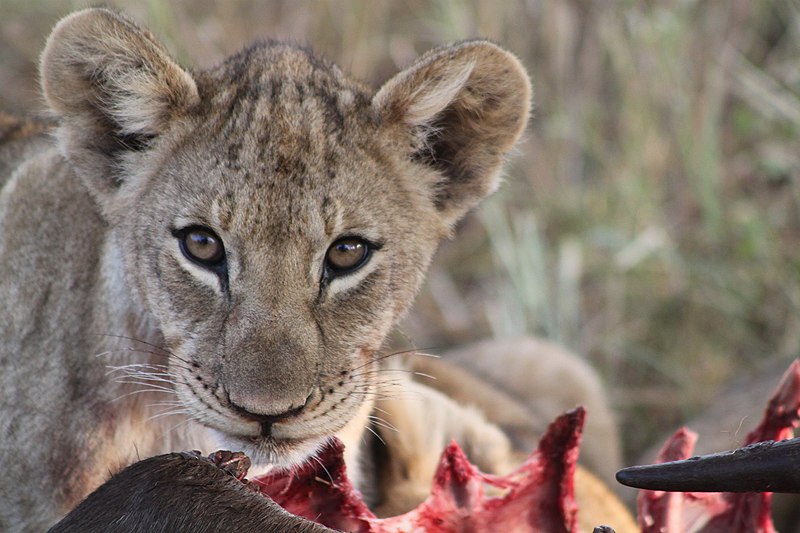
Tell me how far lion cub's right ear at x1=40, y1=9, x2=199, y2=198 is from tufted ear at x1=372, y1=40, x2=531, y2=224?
19.7 inches

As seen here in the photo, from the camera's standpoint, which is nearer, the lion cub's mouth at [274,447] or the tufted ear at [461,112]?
the lion cub's mouth at [274,447]

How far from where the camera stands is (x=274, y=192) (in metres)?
2.61

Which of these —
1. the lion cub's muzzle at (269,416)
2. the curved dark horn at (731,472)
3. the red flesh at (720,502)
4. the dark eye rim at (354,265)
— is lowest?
the red flesh at (720,502)

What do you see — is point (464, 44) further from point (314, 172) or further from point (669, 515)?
point (669, 515)

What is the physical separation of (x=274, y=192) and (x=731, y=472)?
1077 millimetres

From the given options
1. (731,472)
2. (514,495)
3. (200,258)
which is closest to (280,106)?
(200,258)

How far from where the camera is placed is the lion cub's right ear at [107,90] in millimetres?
2828

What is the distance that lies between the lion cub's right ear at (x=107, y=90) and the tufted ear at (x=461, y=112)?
1.64 feet

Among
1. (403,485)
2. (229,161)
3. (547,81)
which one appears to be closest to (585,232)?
(547,81)

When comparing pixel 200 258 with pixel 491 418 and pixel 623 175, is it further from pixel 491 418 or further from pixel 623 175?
pixel 623 175

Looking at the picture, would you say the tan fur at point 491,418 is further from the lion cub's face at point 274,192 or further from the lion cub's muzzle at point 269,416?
the lion cub's muzzle at point 269,416

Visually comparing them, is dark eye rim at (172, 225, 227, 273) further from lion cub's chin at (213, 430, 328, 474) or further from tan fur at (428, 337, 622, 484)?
tan fur at (428, 337, 622, 484)

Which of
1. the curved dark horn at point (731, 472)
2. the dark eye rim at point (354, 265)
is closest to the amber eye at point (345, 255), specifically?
the dark eye rim at point (354, 265)

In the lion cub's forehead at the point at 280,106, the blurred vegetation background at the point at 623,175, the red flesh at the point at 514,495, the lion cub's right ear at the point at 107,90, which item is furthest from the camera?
the blurred vegetation background at the point at 623,175
